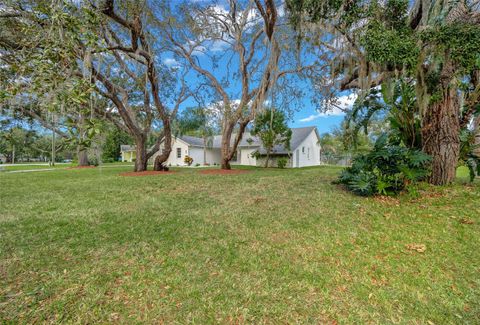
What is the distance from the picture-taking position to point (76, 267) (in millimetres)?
2631

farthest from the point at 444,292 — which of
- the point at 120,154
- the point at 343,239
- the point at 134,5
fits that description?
the point at 120,154

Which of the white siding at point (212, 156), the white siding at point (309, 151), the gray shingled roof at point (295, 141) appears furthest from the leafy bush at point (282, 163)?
the white siding at point (212, 156)

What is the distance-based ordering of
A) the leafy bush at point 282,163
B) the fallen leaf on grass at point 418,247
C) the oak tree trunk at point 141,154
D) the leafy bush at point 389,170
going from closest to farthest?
the fallen leaf on grass at point 418,247 < the leafy bush at point 389,170 < the oak tree trunk at point 141,154 < the leafy bush at point 282,163

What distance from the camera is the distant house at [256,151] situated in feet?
66.4

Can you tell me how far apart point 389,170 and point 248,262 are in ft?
13.8

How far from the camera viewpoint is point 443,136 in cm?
511

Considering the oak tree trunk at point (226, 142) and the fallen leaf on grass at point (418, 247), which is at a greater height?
the oak tree trunk at point (226, 142)

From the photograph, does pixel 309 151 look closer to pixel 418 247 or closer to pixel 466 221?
pixel 466 221

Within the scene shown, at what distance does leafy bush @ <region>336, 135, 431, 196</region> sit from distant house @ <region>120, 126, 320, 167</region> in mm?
13865

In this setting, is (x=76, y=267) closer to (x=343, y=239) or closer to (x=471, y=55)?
(x=343, y=239)

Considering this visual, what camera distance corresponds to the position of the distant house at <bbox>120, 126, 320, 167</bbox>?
20234mm

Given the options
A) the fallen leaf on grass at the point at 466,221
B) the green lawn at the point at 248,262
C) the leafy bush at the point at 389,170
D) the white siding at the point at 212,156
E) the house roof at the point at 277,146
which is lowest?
the green lawn at the point at 248,262

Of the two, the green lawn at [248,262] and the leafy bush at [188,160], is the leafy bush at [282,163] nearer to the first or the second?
the leafy bush at [188,160]

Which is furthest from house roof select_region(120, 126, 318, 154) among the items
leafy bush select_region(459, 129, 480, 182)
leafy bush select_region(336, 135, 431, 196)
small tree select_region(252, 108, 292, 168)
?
leafy bush select_region(459, 129, 480, 182)
